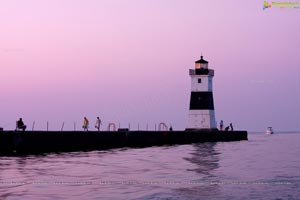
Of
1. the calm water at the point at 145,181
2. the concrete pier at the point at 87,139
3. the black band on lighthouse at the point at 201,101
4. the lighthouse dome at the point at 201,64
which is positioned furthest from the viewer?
the lighthouse dome at the point at 201,64

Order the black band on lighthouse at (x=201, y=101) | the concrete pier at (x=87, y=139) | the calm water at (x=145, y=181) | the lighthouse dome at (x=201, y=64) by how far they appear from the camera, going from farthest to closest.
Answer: the lighthouse dome at (x=201, y=64) < the black band on lighthouse at (x=201, y=101) < the concrete pier at (x=87, y=139) < the calm water at (x=145, y=181)

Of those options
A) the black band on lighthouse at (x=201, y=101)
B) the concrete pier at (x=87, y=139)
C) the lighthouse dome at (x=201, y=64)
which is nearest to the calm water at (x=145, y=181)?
the concrete pier at (x=87, y=139)

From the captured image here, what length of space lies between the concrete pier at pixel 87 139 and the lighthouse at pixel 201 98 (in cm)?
132

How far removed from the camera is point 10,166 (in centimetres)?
2966

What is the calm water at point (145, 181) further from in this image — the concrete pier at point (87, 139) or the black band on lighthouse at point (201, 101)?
the black band on lighthouse at point (201, 101)

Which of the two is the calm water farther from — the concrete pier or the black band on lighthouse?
the black band on lighthouse

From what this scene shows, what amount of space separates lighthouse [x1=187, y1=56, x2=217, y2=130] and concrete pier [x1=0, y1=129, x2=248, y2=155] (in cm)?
132

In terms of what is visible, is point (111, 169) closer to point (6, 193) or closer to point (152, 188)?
point (152, 188)

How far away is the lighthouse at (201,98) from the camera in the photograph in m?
67.4

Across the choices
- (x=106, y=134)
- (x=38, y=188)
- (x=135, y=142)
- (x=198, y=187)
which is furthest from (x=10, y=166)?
(x=135, y=142)

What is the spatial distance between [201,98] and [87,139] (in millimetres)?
19885

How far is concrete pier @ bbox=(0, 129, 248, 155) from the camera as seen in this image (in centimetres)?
4347

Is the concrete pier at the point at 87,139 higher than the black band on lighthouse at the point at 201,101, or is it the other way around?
the black band on lighthouse at the point at 201,101

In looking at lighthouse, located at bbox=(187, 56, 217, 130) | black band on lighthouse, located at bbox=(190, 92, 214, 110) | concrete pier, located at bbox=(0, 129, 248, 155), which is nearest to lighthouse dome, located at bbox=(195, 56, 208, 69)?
lighthouse, located at bbox=(187, 56, 217, 130)
